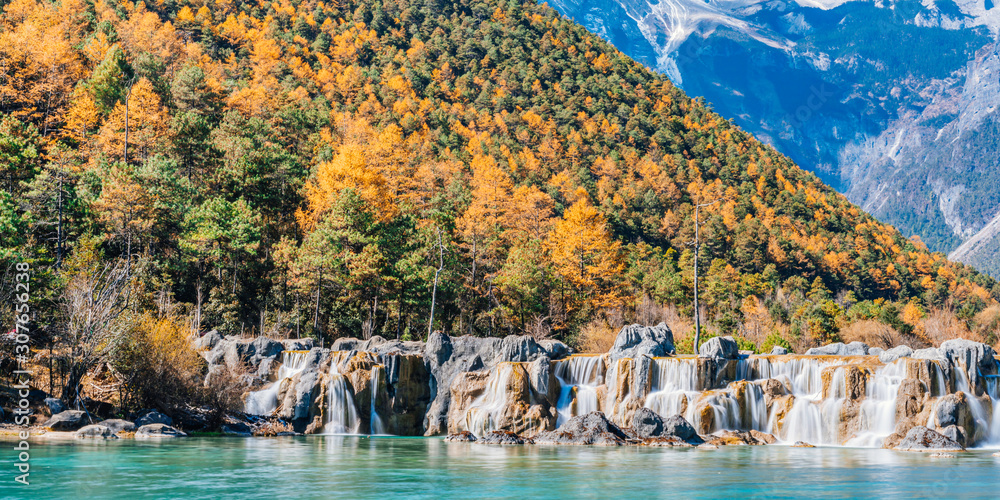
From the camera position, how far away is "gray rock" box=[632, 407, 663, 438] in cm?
3259

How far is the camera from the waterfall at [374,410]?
131 ft

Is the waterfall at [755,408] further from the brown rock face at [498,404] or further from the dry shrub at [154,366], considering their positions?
the dry shrub at [154,366]

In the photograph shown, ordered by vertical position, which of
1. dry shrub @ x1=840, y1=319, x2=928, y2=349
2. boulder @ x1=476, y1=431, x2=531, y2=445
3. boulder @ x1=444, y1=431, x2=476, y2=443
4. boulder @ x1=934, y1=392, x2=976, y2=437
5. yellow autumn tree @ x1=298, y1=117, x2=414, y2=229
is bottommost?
boulder @ x1=444, y1=431, x2=476, y2=443

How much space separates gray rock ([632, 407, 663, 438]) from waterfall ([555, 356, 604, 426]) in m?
4.71

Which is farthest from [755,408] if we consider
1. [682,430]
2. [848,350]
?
[848,350]

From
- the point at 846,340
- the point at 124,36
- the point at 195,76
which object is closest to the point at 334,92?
the point at 124,36

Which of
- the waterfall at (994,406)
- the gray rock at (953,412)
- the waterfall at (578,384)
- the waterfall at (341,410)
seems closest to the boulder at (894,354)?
the waterfall at (994,406)

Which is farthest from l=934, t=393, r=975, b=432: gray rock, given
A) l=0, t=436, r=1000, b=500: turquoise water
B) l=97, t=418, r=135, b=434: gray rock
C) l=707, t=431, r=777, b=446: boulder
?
l=97, t=418, r=135, b=434: gray rock

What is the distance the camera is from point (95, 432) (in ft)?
98.6

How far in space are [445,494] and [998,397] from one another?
25950 mm

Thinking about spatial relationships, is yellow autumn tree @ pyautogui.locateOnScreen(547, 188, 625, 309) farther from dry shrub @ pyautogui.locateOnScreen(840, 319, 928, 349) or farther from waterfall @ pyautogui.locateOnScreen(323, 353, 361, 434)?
waterfall @ pyautogui.locateOnScreen(323, 353, 361, 434)

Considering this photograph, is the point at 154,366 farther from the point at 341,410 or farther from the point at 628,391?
the point at 628,391

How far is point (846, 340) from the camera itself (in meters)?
58.9

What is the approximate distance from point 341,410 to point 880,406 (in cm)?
2406
